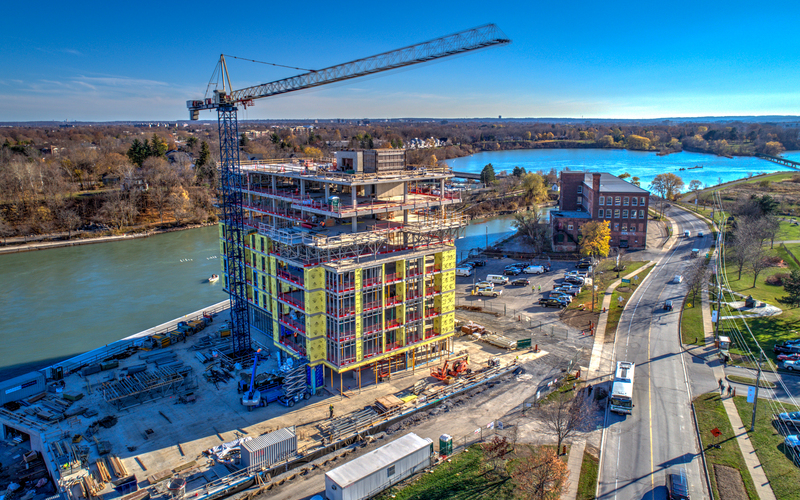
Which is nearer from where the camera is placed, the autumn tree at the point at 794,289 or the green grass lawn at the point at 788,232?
the autumn tree at the point at 794,289

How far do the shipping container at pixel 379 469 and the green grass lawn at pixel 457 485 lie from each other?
0.55m

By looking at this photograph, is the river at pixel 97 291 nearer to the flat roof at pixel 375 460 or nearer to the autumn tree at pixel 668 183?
the flat roof at pixel 375 460

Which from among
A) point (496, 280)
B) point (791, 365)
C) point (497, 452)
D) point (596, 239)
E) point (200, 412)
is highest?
point (596, 239)

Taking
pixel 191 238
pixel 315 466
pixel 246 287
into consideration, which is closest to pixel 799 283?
pixel 315 466

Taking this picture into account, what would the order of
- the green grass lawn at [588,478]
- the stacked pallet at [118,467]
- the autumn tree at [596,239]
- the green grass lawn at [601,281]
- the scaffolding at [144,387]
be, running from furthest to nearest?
the autumn tree at [596,239], the green grass lawn at [601,281], the scaffolding at [144,387], the stacked pallet at [118,467], the green grass lawn at [588,478]

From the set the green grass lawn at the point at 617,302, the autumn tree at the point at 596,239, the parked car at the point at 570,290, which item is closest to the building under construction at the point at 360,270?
the green grass lawn at the point at 617,302

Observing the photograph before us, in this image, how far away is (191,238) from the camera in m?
82.7

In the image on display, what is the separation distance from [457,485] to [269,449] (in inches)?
354

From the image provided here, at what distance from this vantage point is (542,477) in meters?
21.0

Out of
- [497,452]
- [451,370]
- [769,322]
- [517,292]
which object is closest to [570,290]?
[517,292]

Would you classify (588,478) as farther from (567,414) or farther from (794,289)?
(794,289)

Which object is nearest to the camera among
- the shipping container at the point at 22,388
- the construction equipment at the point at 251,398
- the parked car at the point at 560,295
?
the construction equipment at the point at 251,398

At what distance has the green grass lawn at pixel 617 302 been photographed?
1612 inches

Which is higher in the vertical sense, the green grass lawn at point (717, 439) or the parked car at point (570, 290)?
the parked car at point (570, 290)
